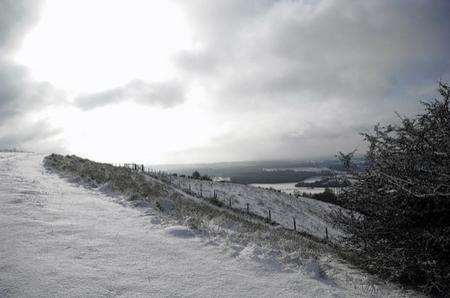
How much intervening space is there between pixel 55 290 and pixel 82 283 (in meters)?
0.35

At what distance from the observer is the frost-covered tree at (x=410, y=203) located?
5574mm

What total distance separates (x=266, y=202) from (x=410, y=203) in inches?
1562

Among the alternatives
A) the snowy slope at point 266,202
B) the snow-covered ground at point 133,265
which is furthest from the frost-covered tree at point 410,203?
the snowy slope at point 266,202

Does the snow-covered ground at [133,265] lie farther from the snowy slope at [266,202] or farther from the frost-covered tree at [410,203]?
the snowy slope at [266,202]

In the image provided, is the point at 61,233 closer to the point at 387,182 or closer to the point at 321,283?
the point at 321,283

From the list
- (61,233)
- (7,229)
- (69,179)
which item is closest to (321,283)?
(61,233)

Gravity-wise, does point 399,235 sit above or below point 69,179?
below

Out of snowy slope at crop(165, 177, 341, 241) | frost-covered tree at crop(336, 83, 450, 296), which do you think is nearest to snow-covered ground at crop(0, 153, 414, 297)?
frost-covered tree at crop(336, 83, 450, 296)

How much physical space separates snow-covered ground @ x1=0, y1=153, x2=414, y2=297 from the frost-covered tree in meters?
0.57

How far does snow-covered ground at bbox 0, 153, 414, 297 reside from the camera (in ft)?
14.9

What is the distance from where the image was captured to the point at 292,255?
22.2 feet

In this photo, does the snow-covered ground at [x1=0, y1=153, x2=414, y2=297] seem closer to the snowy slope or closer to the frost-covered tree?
the frost-covered tree

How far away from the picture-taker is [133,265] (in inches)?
210

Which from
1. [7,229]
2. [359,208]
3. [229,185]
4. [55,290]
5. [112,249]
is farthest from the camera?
[229,185]
